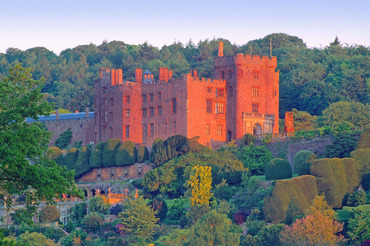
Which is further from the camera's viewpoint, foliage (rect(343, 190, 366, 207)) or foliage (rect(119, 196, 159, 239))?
foliage (rect(119, 196, 159, 239))

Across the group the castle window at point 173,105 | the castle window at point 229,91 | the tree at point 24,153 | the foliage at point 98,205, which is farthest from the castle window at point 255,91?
the tree at point 24,153

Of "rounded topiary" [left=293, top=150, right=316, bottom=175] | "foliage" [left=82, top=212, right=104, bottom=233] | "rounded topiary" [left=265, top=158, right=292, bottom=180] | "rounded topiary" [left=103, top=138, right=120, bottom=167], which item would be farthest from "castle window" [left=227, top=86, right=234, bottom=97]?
"foliage" [left=82, top=212, right=104, bottom=233]

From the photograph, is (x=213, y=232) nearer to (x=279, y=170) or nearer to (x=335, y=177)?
(x=335, y=177)

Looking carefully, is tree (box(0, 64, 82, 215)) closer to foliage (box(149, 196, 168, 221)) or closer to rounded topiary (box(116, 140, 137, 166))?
foliage (box(149, 196, 168, 221))

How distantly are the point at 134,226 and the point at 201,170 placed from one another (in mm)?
7411

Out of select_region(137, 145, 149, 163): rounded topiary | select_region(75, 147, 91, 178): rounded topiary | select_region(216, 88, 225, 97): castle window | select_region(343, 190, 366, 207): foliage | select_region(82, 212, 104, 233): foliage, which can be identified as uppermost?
select_region(216, 88, 225, 97): castle window

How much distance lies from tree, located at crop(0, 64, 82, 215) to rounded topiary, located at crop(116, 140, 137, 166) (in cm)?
5495

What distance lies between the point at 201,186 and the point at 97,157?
804 inches

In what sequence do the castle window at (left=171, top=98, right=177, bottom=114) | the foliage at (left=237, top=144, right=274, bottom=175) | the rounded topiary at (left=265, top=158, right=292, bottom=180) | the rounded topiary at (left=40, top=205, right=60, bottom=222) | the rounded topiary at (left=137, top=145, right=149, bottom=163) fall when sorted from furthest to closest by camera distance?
the castle window at (left=171, top=98, right=177, bottom=114) → the rounded topiary at (left=137, top=145, right=149, bottom=163) → the foliage at (left=237, top=144, right=274, bottom=175) → the rounded topiary at (left=40, top=205, right=60, bottom=222) → the rounded topiary at (left=265, top=158, right=292, bottom=180)

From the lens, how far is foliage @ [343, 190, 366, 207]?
6056 centimetres

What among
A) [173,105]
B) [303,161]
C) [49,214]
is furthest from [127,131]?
[303,161]

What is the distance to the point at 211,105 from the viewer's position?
81.3 meters

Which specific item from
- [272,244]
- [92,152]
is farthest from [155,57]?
[272,244]

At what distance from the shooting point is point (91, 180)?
276 feet
